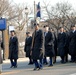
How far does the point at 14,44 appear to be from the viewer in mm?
17344

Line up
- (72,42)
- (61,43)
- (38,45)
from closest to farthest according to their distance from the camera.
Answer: (38,45), (72,42), (61,43)

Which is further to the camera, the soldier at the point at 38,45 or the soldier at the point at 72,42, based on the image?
the soldier at the point at 72,42

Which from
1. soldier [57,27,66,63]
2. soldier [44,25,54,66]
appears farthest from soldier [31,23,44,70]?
soldier [57,27,66,63]

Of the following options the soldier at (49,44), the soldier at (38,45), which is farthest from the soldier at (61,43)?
the soldier at (38,45)

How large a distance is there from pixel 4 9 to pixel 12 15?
10.9ft

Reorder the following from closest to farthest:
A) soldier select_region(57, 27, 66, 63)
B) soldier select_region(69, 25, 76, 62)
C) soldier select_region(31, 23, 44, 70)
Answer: soldier select_region(31, 23, 44, 70), soldier select_region(69, 25, 76, 62), soldier select_region(57, 27, 66, 63)

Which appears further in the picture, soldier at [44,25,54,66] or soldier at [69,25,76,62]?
soldier at [69,25,76,62]

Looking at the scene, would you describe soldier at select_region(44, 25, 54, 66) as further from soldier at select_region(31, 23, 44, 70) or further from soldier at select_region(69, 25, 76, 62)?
soldier at select_region(31, 23, 44, 70)

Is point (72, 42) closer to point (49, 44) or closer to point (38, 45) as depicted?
point (49, 44)

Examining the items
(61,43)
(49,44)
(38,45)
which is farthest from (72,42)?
(38,45)

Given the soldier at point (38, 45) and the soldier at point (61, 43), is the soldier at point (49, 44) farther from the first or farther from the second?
the soldier at point (38, 45)

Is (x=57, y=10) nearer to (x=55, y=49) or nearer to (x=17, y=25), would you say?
(x=17, y=25)

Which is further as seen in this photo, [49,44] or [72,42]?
[72,42]

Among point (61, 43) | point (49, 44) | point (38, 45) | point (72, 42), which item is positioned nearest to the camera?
point (38, 45)
